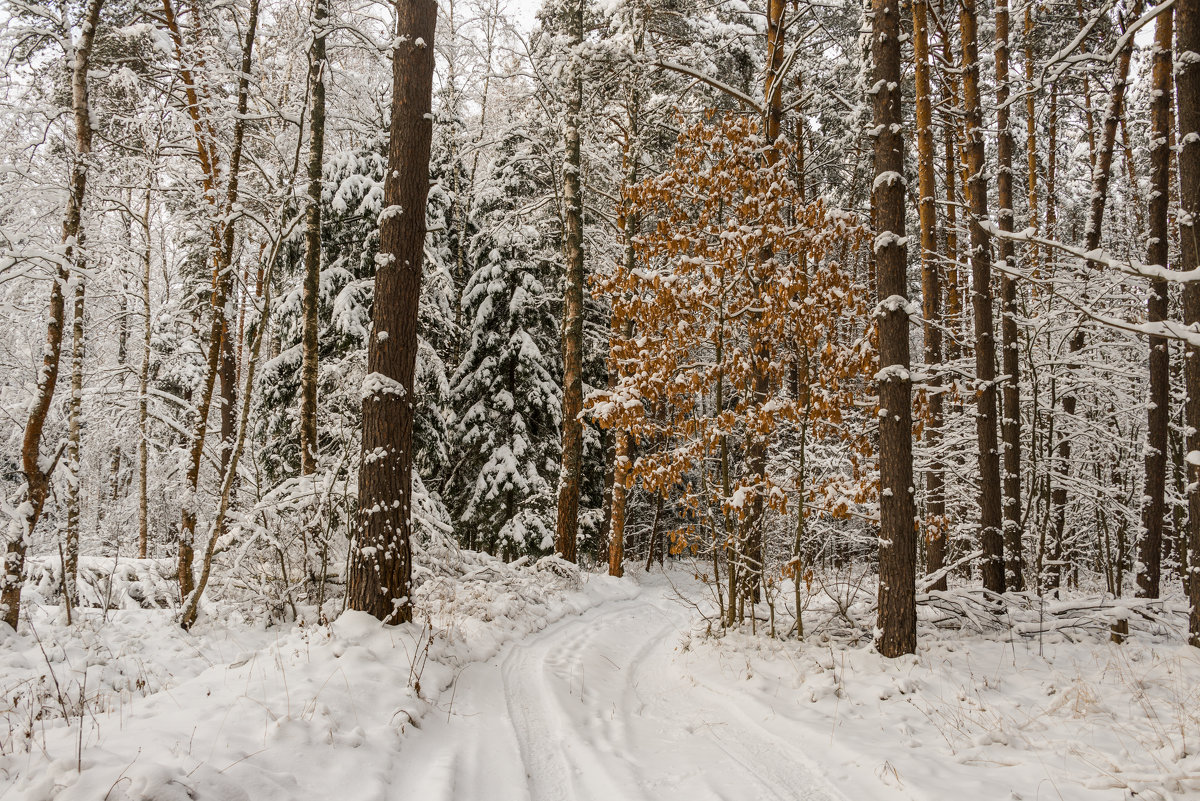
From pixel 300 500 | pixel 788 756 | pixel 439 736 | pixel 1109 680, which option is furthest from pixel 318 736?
pixel 1109 680

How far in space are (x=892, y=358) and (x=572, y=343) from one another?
7.26 metres

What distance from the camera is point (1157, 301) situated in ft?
25.5

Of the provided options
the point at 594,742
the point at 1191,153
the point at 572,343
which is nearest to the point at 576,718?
the point at 594,742

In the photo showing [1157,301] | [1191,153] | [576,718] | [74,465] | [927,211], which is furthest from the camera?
[927,211]

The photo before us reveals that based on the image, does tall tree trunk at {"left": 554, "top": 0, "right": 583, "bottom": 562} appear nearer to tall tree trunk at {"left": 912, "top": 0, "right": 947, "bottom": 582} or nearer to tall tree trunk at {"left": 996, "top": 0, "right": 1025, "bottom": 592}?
tall tree trunk at {"left": 912, "top": 0, "right": 947, "bottom": 582}

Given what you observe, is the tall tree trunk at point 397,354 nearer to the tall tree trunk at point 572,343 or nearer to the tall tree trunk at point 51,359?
the tall tree trunk at point 51,359

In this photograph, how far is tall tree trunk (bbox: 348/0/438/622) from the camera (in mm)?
5727

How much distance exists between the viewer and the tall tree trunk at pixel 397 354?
573 cm

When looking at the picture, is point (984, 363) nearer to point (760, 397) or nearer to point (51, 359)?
point (760, 397)

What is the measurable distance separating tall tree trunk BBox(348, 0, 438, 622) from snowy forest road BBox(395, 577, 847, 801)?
4.11 ft

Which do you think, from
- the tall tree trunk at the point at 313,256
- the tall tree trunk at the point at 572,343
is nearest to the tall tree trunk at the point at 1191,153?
the tall tree trunk at the point at 572,343

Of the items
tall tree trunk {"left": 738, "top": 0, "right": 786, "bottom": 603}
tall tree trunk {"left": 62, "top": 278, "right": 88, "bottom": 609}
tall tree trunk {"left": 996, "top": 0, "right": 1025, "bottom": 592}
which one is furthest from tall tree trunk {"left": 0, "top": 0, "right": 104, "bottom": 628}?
tall tree trunk {"left": 996, "top": 0, "right": 1025, "bottom": 592}

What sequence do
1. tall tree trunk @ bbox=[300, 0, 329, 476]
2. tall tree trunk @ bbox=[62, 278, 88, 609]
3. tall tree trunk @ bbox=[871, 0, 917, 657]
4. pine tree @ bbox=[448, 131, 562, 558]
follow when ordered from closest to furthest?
tall tree trunk @ bbox=[871, 0, 917, 657] < tall tree trunk @ bbox=[62, 278, 88, 609] < tall tree trunk @ bbox=[300, 0, 329, 476] < pine tree @ bbox=[448, 131, 562, 558]

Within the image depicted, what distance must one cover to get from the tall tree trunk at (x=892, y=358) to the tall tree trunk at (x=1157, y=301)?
3.93 m
